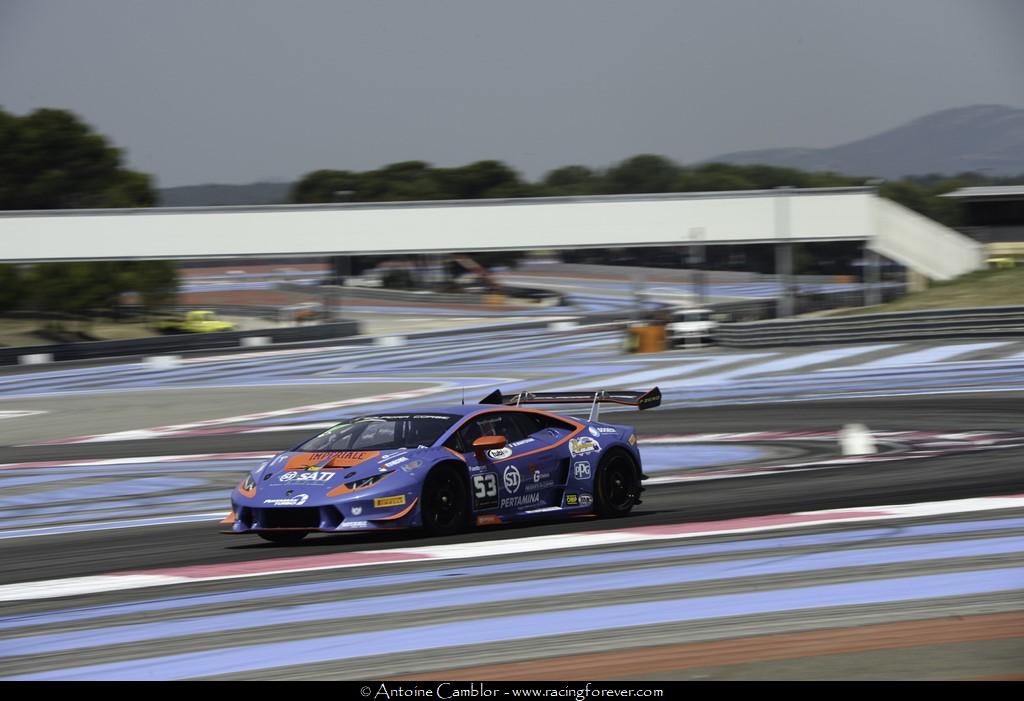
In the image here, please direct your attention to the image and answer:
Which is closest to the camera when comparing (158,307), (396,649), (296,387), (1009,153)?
(396,649)

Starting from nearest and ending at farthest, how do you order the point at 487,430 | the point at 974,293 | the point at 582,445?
the point at 487,430 < the point at 582,445 < the point at 974,293

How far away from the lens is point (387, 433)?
961cm

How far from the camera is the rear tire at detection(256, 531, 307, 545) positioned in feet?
29.7

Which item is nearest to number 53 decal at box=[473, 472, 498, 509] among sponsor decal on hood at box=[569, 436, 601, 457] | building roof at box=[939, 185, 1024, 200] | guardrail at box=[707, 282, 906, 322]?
sponsor decal on hood at box=[569, 436, 601, 457]

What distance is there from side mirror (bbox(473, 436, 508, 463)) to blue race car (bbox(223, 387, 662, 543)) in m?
0.01

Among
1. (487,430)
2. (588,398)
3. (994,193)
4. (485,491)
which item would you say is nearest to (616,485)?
(588,398)

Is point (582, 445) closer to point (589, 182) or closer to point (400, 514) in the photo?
point (400, 514)

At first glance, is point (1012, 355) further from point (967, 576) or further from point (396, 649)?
point (396, 649)

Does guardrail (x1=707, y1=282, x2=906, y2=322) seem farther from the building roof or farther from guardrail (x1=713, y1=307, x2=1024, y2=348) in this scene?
the building roof

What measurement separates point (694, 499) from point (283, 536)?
3713 mm

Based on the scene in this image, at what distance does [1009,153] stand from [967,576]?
70377mm

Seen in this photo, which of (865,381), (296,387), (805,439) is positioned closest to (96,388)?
(296,387)

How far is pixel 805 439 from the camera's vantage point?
51.9ft

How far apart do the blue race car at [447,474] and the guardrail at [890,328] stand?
18490mm
